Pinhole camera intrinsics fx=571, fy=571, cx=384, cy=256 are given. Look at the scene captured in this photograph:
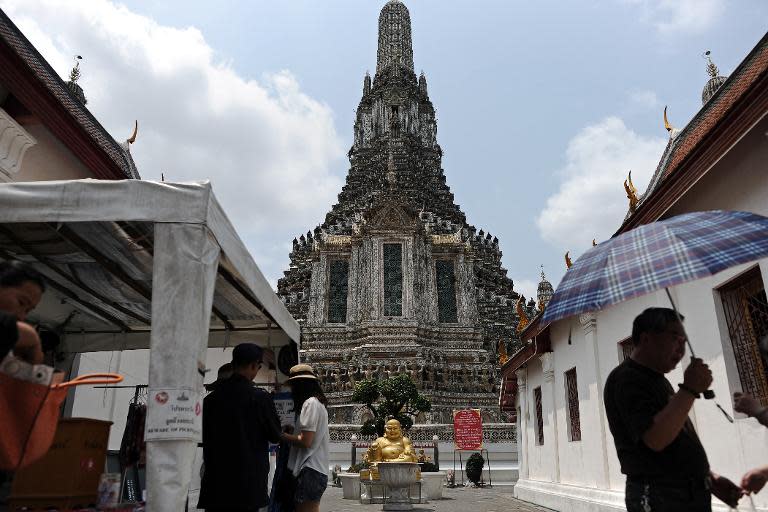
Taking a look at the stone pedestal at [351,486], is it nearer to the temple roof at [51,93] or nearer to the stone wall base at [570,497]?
the stone wall base at [570,497]

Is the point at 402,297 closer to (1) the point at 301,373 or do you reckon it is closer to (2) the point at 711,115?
(2) the point at 711,115

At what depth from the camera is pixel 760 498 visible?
5.10 meters

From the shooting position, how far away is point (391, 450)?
11906 mm

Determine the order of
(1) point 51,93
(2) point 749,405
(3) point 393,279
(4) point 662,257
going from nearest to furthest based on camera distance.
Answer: (2) point 749,405 < (4) point 662,257 < (1) point 51,93 < (3) point 393,279

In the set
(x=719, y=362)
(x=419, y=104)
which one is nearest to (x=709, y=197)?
(x=719, y=362)

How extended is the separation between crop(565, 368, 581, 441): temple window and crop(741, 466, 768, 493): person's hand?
23.6 feet

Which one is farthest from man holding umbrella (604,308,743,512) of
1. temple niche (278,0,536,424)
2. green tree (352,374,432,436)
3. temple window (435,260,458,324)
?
temple window (435,260,458,324)

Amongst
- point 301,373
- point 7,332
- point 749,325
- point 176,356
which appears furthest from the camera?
point 749,325

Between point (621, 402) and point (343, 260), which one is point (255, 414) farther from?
point (343, 260)

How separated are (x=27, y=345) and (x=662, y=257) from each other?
9.35 ft

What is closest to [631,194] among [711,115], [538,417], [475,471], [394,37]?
[711,115]

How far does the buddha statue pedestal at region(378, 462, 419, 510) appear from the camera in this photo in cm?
1067

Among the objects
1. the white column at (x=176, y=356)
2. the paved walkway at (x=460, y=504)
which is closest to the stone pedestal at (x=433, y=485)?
the paved walkway at (x=460, y=504)

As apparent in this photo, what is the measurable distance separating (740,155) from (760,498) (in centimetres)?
311
